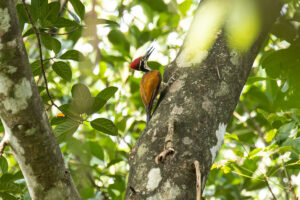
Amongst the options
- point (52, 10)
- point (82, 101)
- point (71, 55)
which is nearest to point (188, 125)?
point (82, 101)

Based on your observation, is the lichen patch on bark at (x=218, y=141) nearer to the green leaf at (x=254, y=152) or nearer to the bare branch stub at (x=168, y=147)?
the bare branch stub at (x=168, y=147)

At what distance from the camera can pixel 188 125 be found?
1955 millimetres

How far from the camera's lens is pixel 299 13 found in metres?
0.77

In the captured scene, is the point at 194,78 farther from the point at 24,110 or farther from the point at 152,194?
the point at 24,110

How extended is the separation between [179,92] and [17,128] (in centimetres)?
93

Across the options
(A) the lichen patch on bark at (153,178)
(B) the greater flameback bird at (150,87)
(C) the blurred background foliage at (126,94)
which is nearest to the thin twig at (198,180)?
(A) the lichen patch on bark at (153,178)

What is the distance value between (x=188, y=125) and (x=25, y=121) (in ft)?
2.74

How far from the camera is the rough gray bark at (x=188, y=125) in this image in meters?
1.76

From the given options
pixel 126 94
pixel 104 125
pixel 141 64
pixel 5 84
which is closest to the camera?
pixel 5 84

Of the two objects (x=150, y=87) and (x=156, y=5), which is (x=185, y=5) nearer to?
(x=150, y=87)

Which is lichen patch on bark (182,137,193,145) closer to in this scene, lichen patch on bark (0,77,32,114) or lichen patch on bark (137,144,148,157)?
lichen patch on bark (137,144,148,157)

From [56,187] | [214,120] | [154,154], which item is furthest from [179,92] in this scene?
[56,187]

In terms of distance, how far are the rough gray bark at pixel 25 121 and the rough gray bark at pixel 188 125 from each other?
15.2 inches

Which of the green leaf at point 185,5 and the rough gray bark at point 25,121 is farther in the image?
the green leaf at point 185,5
